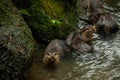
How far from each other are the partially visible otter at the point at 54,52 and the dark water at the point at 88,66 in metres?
0.17

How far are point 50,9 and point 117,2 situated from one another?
4.70 metres

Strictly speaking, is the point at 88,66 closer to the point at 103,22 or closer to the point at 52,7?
the point at 52,7

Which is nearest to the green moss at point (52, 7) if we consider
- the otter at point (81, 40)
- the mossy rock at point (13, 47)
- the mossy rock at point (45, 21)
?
the mossy rock at point (45, 21)

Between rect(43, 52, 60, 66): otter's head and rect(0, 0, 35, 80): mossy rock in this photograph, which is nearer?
rect(0, 0, 35, 80): mossy rock

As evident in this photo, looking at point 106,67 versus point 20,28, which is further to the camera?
point 106,67

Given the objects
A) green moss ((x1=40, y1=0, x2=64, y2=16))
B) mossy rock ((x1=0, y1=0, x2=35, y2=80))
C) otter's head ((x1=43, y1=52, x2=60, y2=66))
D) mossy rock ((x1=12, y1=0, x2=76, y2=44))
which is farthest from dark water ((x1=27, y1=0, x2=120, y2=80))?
green moss ((x1=40, y1=0, x2=64, y2=16))

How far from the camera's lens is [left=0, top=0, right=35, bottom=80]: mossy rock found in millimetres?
6199

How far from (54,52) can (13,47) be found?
67.8 inches

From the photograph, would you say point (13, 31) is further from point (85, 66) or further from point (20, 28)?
point (85, 66)

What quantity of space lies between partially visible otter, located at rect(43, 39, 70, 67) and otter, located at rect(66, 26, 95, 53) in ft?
0.77

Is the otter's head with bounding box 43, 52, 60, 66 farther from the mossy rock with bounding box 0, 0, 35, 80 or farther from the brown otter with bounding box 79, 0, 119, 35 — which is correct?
the brown otter with bounding box 79, 0, 119, 35

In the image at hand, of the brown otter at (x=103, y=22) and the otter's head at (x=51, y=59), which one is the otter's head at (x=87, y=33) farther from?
the otter's head at (x=51, y=59)

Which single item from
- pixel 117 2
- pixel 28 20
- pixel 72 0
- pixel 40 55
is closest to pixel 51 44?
pixel 40 55

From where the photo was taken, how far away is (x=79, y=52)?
8.45m
